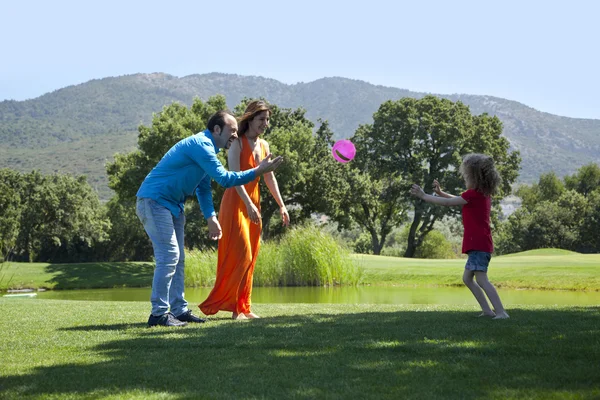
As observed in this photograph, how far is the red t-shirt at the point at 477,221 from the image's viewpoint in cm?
709

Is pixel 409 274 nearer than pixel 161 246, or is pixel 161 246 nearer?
pixel 161 246

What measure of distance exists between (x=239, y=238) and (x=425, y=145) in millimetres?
40141

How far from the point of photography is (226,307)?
7676 mm

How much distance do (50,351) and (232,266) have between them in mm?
2769

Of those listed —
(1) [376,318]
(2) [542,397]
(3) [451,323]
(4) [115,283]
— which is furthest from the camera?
(4) [115,283]

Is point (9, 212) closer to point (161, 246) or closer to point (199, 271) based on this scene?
point (199, 271)

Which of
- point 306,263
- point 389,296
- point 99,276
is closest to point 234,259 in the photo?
point 389,296

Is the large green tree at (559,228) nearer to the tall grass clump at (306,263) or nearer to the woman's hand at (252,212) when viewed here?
the tall grass clump at (306,263)

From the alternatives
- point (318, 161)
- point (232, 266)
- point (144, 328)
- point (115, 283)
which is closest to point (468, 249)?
point (232, 266)

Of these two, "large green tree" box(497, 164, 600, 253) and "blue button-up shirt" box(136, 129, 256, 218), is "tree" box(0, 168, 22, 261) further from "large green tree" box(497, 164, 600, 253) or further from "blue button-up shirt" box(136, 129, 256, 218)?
"blue button-up shirt" box(136, 129, 256, 218)

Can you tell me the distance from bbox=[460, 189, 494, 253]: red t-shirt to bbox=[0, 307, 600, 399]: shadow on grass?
3.10 ft

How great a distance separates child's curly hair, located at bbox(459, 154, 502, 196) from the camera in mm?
7055

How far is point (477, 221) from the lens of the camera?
23.3 feet

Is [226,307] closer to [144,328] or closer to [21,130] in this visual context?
[144,328]
